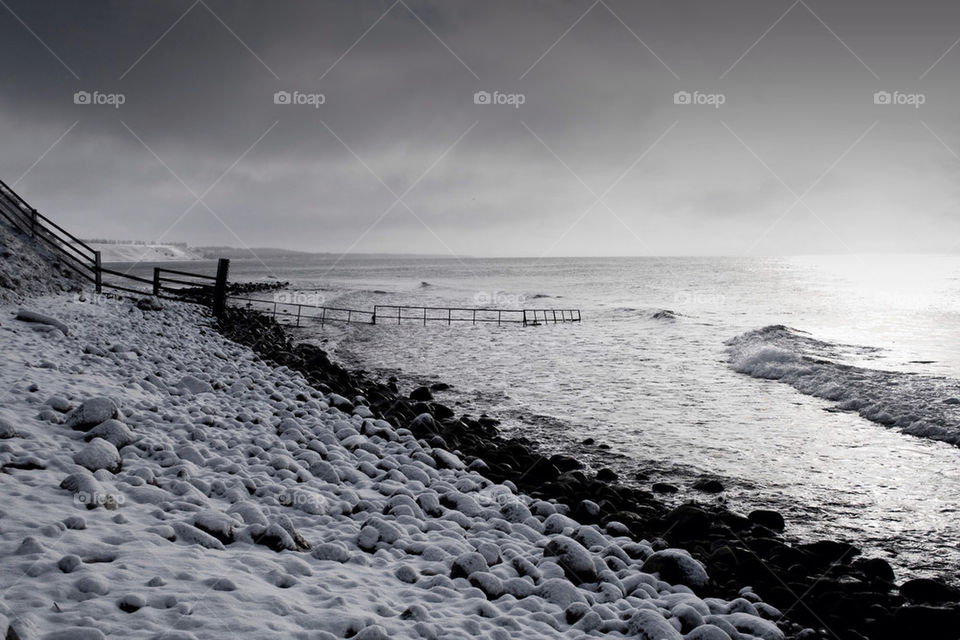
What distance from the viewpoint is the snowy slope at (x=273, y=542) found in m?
3.05

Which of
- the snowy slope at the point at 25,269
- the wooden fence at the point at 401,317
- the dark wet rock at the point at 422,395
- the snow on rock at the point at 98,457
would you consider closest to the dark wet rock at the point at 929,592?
the snow on rock at the point at 98,457

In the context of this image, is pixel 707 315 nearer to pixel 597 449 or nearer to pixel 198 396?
pixel 597 449

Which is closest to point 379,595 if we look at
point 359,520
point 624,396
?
point 359,520

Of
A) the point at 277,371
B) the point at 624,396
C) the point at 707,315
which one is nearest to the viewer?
the point at 277,371

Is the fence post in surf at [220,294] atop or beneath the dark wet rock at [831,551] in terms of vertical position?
atop

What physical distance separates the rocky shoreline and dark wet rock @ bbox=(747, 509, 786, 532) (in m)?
0.01

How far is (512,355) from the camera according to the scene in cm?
2067

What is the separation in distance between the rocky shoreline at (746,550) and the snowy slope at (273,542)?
0.44 m

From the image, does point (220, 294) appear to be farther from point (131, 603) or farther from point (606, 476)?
point (131, 603)

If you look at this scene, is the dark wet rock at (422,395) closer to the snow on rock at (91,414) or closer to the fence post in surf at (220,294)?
the snow on rock at (91,414)

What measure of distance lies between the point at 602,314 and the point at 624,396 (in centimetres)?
2730

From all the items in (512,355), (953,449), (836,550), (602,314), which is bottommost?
(836,550)

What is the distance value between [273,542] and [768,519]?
18.8 ft

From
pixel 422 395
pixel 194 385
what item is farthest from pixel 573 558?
pixel 422 395
